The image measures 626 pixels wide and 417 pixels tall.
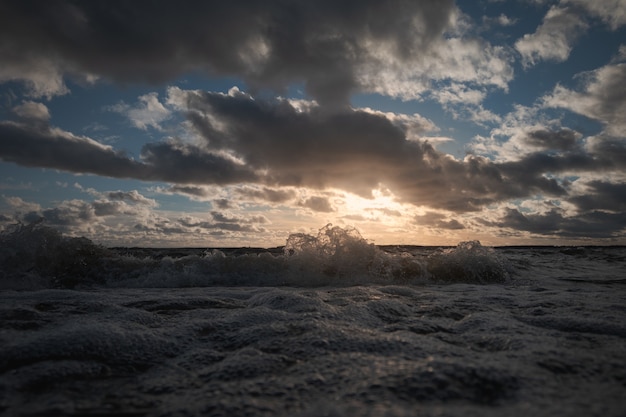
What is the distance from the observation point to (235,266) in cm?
966

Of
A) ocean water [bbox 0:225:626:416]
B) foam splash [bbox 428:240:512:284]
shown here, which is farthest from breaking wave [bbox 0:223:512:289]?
ocean water [bbox 0:225:626:416]

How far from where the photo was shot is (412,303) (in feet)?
17.4

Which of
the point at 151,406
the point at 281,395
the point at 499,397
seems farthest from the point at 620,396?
the point at 151,406

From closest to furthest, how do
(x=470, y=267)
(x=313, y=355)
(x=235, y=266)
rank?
(x=313, y=355) → (x=235, y=266) → (x=470, y=267)

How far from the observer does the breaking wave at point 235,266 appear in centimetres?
907

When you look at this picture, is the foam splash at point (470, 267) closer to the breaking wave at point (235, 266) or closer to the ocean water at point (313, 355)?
the breaking wave at point (235, 266)

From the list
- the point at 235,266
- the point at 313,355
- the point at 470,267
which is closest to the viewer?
the point at 313,355

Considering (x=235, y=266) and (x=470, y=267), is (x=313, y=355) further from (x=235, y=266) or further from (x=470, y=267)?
(x=470, y=267)

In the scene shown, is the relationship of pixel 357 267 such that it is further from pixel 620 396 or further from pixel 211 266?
pixel 620 396

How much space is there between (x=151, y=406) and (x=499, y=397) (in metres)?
1.87

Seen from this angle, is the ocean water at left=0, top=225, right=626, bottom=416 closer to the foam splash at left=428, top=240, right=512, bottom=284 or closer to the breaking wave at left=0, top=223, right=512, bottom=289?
the breaking wave at left=0, top=223, right=512, bottom=289

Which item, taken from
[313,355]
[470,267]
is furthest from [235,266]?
[313,355]

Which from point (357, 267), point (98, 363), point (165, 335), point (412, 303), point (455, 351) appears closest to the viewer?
point (98, 363)

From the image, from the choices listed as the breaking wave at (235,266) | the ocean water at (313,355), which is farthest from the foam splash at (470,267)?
the ocean water at (313,355)
